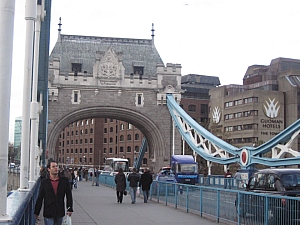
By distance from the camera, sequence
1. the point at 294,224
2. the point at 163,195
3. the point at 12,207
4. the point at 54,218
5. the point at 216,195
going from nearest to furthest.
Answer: the point at 12,207
the point at 54,218
the point at 294,224
the point at 216,195
the point at 163,195

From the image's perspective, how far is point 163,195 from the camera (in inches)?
689

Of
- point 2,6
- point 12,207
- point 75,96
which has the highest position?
point 75,96

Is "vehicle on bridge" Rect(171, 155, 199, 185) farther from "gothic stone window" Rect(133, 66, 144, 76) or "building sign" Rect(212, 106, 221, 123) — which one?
"building sign" Rect(212, 106, 221, 123)

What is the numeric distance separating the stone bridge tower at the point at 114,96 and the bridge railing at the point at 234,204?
74.2ft

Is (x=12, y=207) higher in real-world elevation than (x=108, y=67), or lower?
lower

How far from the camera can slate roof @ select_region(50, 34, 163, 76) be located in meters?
42.4

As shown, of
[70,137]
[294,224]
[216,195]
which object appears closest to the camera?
[294,224]

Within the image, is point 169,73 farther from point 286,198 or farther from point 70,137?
point 70,137

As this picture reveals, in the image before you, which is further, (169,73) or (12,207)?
(169,73)

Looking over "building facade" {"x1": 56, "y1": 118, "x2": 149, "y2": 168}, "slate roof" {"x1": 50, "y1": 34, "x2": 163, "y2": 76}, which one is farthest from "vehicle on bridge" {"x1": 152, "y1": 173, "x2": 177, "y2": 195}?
"building facade" {"x1": 56, "y1": 118, "x2": 149, "y2": 168}

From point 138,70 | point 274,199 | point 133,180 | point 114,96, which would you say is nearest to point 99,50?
point 138,70

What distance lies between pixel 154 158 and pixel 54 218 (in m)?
33.9

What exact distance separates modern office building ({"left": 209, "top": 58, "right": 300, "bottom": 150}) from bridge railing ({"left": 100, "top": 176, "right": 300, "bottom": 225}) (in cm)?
4961

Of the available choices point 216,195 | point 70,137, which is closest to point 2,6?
point 216,195
